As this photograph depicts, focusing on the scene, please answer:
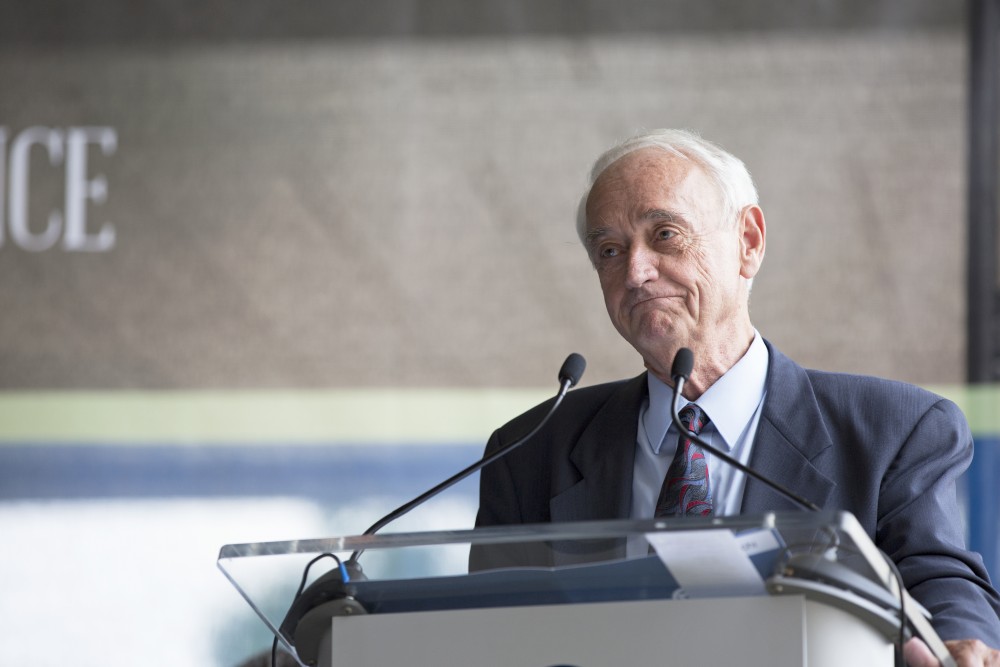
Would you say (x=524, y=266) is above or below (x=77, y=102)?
below

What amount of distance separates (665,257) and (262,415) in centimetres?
176

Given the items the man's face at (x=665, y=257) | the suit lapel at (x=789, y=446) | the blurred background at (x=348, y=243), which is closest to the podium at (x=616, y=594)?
the suit lapel at (x=789, y=446)

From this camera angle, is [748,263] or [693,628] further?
[748,263]

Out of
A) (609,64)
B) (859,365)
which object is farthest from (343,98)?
(859,365)

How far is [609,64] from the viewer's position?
359 cm

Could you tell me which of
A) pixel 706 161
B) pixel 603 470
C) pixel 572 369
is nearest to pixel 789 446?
pixel 603 470

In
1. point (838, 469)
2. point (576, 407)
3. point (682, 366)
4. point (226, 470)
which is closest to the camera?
point (682, 366)

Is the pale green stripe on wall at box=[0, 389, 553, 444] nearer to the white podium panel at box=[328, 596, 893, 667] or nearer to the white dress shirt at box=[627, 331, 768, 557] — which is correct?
the white dress shirt at box=[627, 331, 768, 557]

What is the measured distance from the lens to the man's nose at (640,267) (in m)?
A: 2.07

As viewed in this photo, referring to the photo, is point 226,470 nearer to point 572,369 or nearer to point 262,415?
point 262,415

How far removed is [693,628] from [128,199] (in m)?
2.81

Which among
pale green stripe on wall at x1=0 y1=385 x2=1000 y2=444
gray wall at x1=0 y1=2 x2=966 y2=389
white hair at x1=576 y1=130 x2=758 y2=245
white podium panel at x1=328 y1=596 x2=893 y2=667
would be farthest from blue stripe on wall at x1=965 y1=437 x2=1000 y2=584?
white podium panel at x1=328 y1=596 x2=893 y2=667

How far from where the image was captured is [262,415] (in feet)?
11.5

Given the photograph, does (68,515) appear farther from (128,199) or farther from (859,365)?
(859,365)
